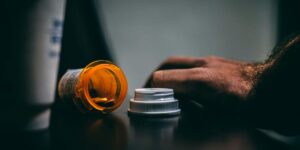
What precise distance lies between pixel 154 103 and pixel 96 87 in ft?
0.35

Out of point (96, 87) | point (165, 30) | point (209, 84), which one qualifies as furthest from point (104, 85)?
point (165, 30)

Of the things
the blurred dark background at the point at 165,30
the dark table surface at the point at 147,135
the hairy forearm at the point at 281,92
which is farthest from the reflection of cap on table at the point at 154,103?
the blurred dark background at the point at 165,30

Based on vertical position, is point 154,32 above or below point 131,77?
above

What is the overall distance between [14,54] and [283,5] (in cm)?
161

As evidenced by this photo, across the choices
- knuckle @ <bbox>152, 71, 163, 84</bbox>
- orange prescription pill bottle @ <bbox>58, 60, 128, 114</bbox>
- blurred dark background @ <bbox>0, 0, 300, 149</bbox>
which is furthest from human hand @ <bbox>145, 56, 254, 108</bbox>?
blurred dark background @ <bbox>0, 0, 300, 149</bbox>

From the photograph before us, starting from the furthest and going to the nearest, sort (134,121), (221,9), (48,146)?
(221,9) → (134,121) → (48,146)

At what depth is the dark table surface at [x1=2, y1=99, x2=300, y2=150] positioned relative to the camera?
0.30 m

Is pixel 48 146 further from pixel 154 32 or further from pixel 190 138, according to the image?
pixel 154 32

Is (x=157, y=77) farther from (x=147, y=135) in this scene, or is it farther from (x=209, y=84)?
(x=147, y=135)

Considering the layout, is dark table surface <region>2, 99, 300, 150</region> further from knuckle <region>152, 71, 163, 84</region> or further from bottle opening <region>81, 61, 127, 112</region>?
knuckle <region>152, 71, 163, 84</region>

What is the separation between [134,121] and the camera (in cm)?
43

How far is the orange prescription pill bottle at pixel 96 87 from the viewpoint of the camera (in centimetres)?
47

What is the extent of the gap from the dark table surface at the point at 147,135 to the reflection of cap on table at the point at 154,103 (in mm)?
12

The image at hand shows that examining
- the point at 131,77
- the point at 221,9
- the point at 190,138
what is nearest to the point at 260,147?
the point at 190,138
